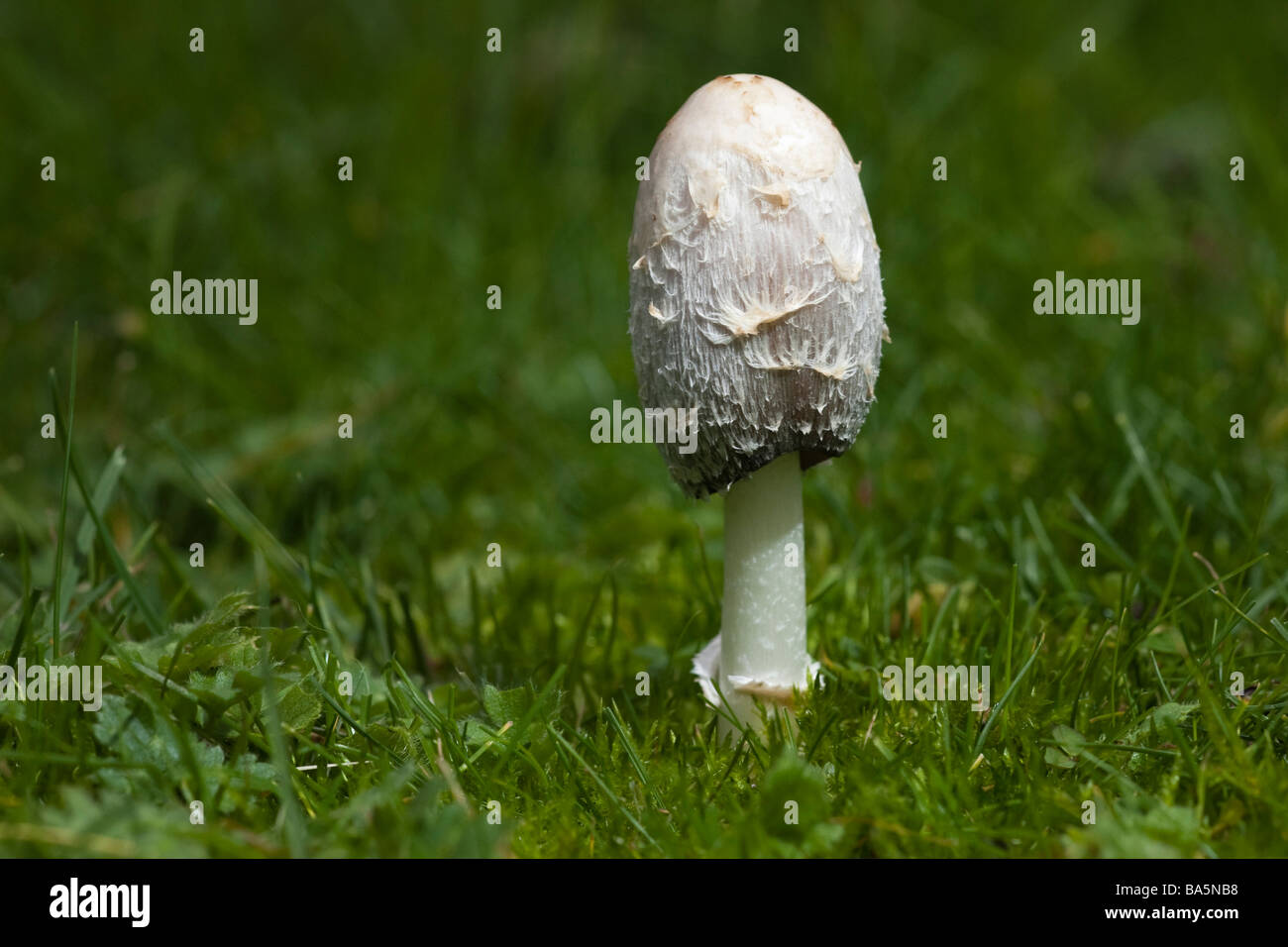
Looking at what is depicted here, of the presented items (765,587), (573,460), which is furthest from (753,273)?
(573,460)

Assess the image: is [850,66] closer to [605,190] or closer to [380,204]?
[605,190]

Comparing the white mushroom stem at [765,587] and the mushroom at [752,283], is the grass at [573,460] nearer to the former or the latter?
the white mushroom stem at [765,587]

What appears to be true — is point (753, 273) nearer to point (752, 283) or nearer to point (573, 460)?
point (752, 283)

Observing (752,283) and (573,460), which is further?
(573,460)

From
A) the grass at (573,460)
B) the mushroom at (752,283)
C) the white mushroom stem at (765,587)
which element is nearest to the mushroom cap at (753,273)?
the mushroom at (752,283)

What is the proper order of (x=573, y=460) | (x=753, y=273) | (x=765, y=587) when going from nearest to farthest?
(x=753, y=273) → (x=765, y=587) → (x=573, y=460)

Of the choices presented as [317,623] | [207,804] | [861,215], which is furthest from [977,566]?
[207,804]

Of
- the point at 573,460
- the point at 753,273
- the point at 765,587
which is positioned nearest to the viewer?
the point at 753,273

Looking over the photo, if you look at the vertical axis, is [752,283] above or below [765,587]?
above
